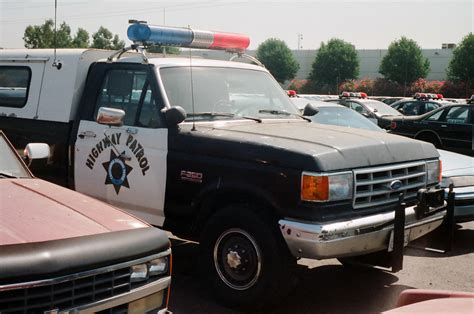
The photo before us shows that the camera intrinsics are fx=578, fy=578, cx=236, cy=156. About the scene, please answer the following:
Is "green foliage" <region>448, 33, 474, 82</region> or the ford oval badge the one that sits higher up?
"green foliage" <region>448, 33, 474, 82</region>

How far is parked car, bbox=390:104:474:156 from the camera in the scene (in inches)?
545

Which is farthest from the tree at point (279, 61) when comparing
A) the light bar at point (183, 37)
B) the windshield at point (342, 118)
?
the light bar at point (183, 37)

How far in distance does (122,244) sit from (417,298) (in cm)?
143

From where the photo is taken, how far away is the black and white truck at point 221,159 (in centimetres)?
422

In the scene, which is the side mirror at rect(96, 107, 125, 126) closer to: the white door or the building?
the white door

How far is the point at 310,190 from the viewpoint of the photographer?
4.11m

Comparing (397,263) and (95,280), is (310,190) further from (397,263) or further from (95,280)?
(95,280)

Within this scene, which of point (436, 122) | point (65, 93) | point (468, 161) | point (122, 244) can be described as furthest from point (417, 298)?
point (436, 122)

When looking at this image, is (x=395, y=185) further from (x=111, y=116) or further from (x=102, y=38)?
(x=102, y=38)

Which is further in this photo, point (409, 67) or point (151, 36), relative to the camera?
point (409, 67)

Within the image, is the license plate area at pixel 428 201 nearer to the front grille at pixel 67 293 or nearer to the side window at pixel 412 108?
the front grille at pixel 67 293

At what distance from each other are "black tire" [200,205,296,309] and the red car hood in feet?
4.40

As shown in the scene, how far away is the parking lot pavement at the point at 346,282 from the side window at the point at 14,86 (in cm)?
242

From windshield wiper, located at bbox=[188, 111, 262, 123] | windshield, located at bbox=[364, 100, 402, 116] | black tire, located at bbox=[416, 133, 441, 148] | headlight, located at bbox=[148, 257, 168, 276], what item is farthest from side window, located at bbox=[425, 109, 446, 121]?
headlight, located at bbox=[148, 257, 168, 276]
